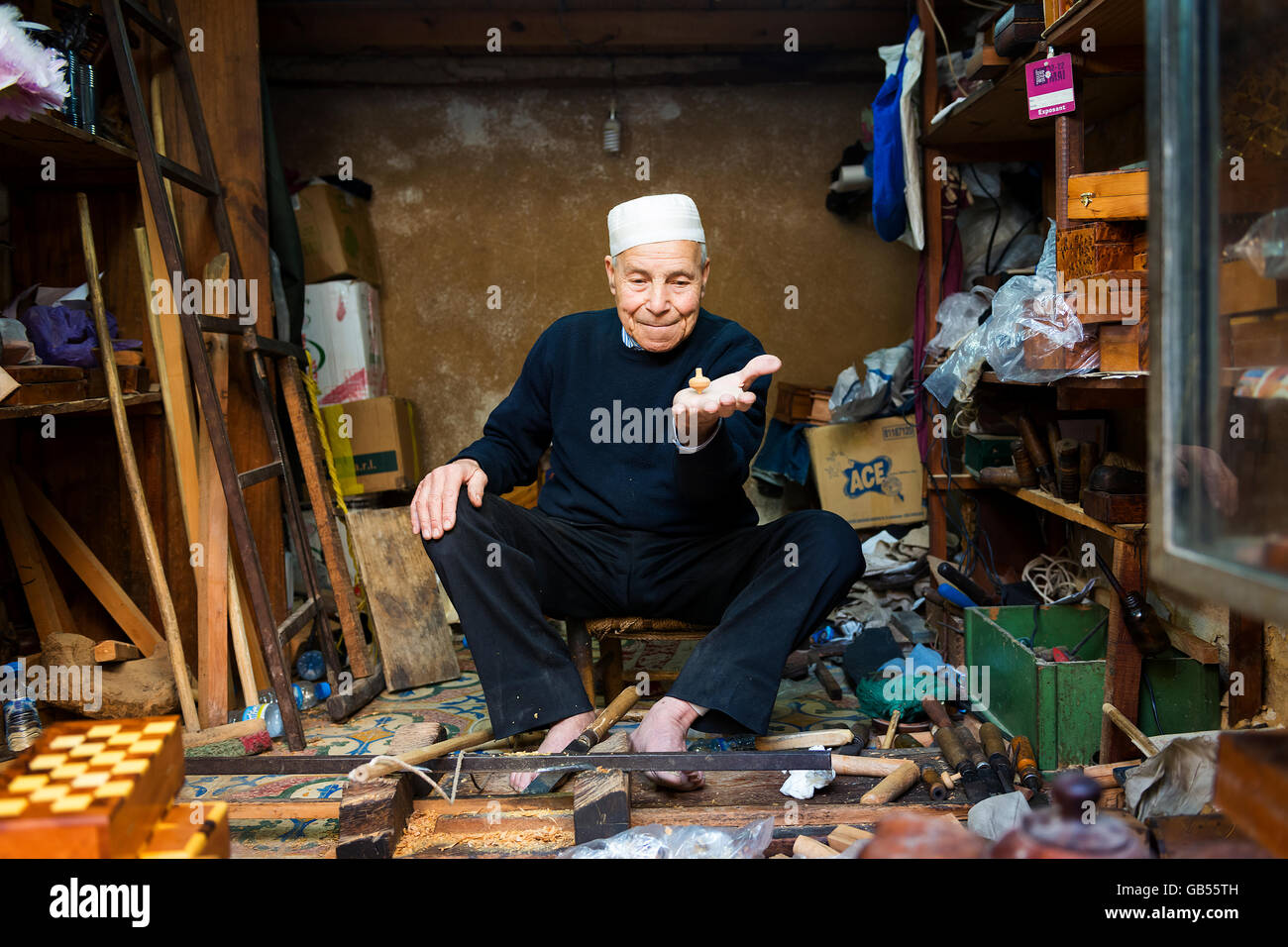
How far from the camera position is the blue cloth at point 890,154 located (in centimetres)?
354

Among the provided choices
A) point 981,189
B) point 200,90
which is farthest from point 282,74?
point 981,189

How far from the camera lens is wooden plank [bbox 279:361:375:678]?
10.5 ft

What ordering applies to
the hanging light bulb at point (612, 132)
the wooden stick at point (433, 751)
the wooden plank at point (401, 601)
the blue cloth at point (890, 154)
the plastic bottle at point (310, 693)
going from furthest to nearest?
the hanging light bulb at point (612, 132)
the blue cloth at point (890, 154)
the wooden plank at point (401, 601)
the plastic bottle at point (310, 693)
the wooden stick at point (433, 751)

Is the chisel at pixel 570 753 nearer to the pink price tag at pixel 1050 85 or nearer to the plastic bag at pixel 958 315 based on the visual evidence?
the pink price tag at pixel 1050 85

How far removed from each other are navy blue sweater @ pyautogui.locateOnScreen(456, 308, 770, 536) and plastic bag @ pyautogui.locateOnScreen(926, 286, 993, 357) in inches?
44.3

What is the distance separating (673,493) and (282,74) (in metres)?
3.54

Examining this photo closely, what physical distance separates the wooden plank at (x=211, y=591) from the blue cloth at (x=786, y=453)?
248 cm

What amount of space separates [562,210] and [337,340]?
4.31 ft

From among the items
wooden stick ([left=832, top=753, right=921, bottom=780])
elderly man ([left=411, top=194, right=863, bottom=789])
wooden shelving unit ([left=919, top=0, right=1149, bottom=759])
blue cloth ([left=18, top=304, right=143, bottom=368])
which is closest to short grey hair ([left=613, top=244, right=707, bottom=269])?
elderly man ([left=411, top=194, right=863, bottom=789])

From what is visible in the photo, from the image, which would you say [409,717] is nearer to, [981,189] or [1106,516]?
[1106,516]

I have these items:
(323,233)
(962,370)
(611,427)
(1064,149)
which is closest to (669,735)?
(611,427)

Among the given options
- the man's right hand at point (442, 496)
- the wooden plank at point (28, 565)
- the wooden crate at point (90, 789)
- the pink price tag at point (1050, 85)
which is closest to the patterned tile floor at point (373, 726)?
the man's right hand at point (442, 496)

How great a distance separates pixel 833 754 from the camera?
74.9 inches

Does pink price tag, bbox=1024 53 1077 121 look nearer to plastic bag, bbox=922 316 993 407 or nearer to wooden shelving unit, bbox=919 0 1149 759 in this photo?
wooden shelving unit, bbox=919 0 1149 759
